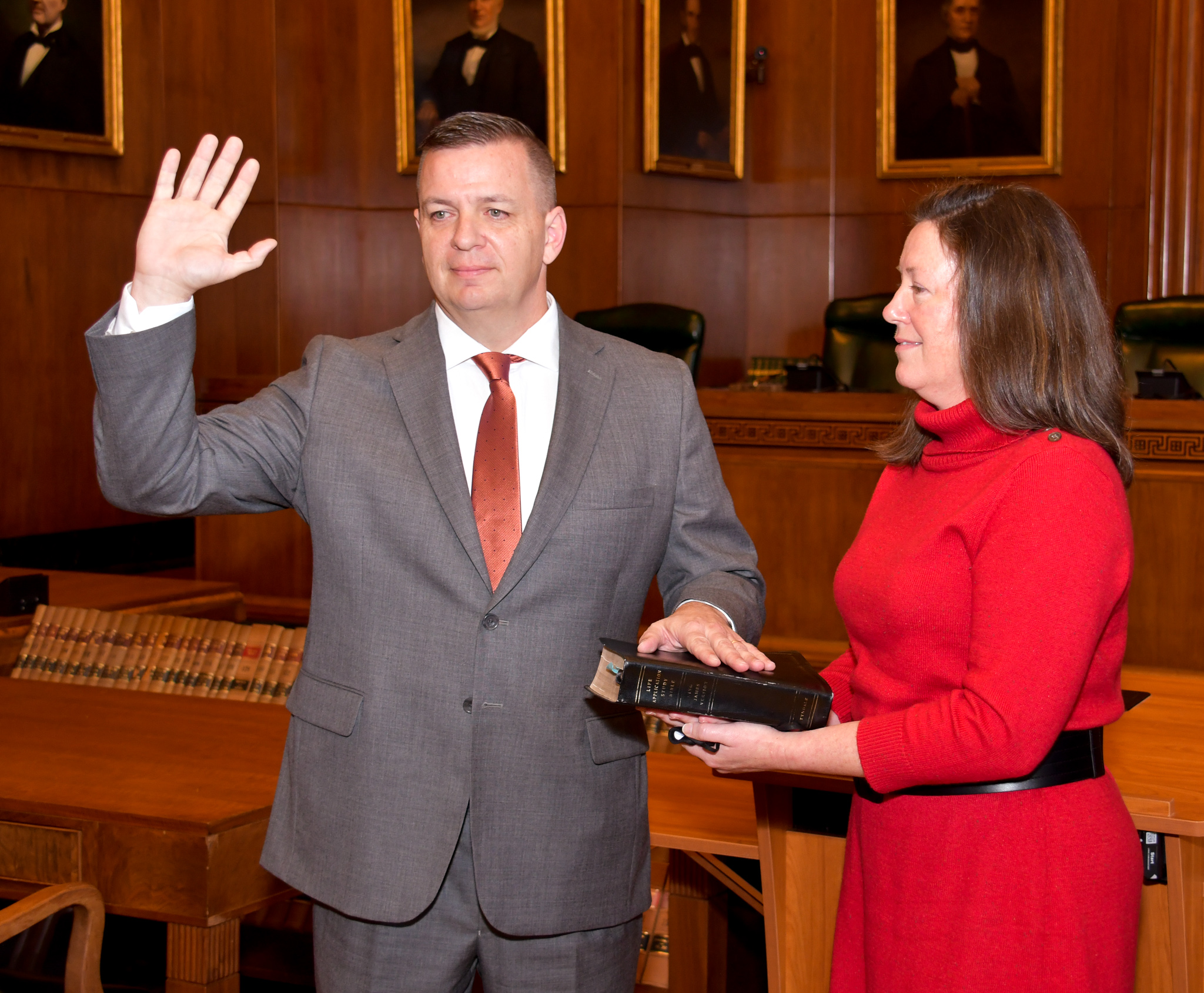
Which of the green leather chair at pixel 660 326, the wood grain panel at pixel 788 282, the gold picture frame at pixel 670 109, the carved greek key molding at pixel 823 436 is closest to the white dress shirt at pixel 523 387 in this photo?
the carved greek key molding at pixel 823 436

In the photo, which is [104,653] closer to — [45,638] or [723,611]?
[45,638]

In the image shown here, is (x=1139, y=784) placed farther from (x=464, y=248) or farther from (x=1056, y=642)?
(x=464, y=248)

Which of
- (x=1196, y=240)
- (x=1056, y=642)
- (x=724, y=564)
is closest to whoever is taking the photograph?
(x=1056, y=642)

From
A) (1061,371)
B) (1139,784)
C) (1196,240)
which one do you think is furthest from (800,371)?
(1061,371)

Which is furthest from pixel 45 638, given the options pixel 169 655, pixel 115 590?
pixel 115 590

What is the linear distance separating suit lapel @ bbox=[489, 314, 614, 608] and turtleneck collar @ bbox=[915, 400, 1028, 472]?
45cm

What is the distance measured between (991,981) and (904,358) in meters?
0.80

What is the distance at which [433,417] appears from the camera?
5.73ft

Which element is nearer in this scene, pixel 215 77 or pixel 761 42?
pixel 215 77

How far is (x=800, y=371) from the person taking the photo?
19.1ft

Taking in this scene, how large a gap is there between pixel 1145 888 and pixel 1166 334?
4.56 metres

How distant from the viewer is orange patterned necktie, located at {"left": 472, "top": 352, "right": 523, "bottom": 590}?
1.72m

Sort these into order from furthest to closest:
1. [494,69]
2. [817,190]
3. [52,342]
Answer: [817,190]
[494,69]
[52,342]

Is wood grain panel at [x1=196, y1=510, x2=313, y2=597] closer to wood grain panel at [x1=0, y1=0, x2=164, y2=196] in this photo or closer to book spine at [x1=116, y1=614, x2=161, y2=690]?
book spine at [x1=116, y1=614, x2=161, y2=690]
